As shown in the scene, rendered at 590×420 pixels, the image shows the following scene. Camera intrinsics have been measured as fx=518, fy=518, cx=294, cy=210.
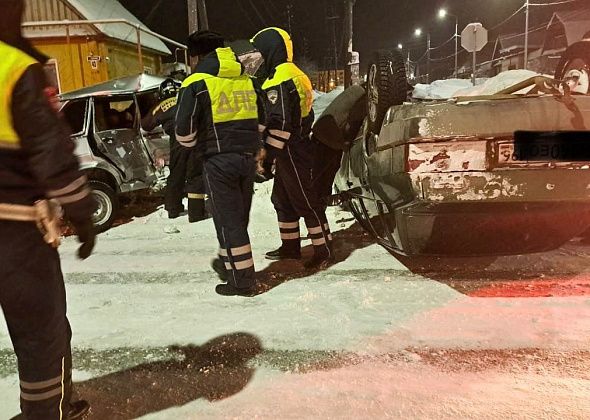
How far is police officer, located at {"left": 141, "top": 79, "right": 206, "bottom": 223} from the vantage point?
664cm

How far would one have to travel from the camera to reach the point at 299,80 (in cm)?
416

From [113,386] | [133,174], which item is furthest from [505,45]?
[113,386]

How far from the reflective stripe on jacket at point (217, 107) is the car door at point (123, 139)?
3213 millimetres

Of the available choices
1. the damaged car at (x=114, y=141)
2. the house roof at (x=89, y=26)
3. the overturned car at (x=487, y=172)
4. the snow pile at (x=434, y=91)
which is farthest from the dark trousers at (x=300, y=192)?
the house roof at (x=89, y=26)

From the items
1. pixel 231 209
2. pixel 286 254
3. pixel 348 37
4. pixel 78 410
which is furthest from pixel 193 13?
pixel 78 410

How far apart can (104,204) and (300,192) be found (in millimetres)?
3076

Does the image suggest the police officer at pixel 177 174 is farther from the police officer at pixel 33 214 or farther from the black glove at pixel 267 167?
the police officer at pixel 33 214

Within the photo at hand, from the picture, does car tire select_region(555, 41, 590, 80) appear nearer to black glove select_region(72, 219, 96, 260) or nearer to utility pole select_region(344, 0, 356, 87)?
black glove select_region(72, 219, 96, 260)

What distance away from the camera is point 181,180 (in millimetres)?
7020

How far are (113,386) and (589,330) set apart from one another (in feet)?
8.58

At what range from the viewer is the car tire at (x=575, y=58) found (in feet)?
14.5

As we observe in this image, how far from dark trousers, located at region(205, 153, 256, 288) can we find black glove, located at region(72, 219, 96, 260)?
5.34 feet

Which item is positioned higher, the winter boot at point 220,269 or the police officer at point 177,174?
the police officer at point 177,174

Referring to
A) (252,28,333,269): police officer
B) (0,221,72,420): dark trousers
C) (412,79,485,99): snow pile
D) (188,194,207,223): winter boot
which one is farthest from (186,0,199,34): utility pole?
(0,221,72,420): dark trousers
